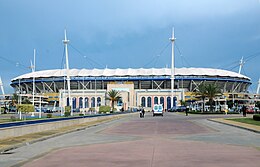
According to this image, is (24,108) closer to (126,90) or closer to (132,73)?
(126,90)

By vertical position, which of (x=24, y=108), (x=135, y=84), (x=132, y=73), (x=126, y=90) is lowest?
(x=24, y=108)

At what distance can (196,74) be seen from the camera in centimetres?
13600

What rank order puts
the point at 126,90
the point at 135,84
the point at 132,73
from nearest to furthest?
the point at 126,90 < the point at 135,84 < the point at 132,73

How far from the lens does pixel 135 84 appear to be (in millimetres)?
141375

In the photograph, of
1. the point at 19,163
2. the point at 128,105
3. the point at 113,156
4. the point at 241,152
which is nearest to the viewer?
the point at 19,163

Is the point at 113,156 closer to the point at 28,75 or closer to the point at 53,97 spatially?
the point at 53,97

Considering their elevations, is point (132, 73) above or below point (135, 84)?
above

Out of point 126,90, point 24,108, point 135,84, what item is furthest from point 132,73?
point 24,108

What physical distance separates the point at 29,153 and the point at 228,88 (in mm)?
136570

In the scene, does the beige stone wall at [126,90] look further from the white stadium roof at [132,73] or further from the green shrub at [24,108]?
the green shrub at [24,108]

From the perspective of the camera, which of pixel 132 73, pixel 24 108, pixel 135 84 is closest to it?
pixel 24 108

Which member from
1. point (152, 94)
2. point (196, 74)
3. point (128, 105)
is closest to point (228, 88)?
point (196, 74)

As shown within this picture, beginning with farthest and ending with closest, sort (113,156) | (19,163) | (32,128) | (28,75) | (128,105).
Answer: (28,75) < (128,105) < (32,128) < (113,156) < (19,163)

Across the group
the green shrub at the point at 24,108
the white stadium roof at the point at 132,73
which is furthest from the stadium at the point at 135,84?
the green shrub at the point at 24,108
